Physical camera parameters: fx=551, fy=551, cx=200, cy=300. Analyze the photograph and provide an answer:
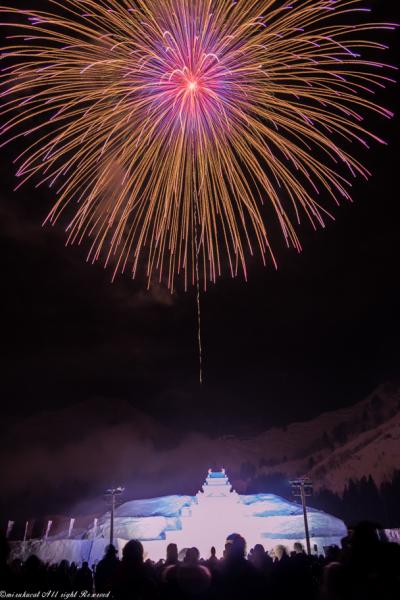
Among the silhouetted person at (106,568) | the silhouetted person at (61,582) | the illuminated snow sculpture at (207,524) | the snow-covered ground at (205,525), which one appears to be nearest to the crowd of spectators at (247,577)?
the silhouetted person at (61,582)

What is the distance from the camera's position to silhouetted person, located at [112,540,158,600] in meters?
6.38

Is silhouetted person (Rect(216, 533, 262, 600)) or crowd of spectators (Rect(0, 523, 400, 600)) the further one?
silhouetted person (Rect(216, 533, 262, 600))

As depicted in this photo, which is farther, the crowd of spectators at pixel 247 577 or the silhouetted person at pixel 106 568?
the silhouetted person at pixel 106 568

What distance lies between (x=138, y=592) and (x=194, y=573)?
0.72 meters

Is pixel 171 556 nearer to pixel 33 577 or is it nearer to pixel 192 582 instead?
pixel 33 577

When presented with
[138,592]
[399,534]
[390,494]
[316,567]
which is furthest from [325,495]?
[138,592]

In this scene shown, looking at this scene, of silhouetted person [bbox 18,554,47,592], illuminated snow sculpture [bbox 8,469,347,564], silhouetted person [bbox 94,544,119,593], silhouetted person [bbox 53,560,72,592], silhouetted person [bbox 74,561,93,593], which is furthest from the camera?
illuminated snow sculpture [bbox 8,469,347,564]

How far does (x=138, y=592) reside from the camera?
639cm

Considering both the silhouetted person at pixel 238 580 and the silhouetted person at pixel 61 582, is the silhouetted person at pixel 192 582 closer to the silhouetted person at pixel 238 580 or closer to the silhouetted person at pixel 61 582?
the silhouetted person at pixel 238 580

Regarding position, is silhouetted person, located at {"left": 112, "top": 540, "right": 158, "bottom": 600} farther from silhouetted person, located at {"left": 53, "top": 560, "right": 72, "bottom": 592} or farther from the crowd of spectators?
silhouetted person, located at {"left": 53, "top": 560, "right": 72, "bottom": 592}

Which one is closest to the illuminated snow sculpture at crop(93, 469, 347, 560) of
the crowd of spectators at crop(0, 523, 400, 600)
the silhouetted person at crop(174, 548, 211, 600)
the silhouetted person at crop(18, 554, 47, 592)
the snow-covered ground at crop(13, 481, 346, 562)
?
the snow-covered ground at crop(13, 481, 346, 562)


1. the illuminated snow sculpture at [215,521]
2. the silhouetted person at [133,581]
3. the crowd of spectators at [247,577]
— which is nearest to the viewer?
the crowd of spectators at [247,577]

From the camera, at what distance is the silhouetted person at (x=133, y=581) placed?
638cm

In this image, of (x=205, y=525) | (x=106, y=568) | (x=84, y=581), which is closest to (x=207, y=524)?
(x=205, y=525)
